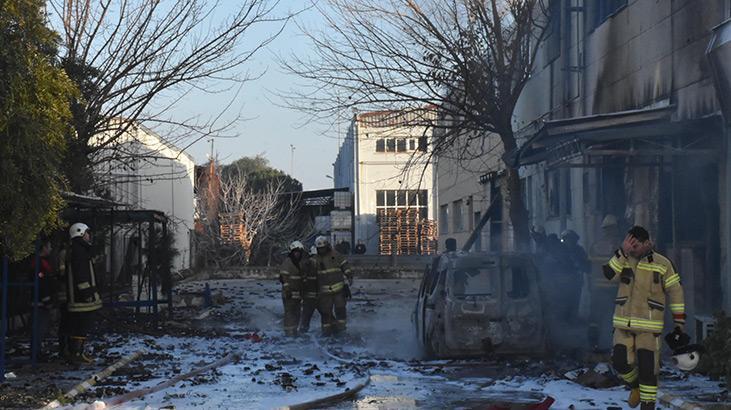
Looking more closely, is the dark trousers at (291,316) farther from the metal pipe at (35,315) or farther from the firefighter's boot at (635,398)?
the firefighter's boot at (635,398)

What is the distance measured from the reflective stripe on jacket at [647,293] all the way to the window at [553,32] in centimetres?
1069

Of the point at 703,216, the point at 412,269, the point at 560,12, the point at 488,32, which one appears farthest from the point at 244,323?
the point at 412,269

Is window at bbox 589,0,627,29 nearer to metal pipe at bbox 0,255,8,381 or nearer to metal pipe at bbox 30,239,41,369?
metal pipe at bbox 30,239,41,369

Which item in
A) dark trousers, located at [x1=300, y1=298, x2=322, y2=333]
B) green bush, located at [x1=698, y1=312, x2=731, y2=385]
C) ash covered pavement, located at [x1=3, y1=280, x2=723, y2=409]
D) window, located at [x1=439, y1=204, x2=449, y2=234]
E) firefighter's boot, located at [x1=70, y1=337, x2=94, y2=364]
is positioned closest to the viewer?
ash covered pavement, located at [x1=3, y1=280, x2=723, y2=409]

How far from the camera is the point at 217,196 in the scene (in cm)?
5831

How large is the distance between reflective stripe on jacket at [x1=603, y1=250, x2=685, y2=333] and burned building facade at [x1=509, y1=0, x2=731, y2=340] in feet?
11.7

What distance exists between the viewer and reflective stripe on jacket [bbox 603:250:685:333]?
8.67m

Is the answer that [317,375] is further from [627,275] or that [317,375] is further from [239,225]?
[239,225]

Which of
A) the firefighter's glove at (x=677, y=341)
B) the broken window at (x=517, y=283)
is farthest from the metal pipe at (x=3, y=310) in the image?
the firefighter's glove at (x=677, y=341)

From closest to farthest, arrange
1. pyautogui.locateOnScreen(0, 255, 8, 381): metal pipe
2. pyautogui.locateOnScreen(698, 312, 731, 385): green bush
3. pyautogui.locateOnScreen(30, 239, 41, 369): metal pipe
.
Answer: pyautogui.locateOnScreen(698, 312, 731, 385): green bush < pyautogui.locateOnScreen(0, 255, 8, 381): metal pipe < pyautogui.locateOnScreen(30, 239, 41, 369): metal pipe

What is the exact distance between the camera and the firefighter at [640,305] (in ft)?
28.4

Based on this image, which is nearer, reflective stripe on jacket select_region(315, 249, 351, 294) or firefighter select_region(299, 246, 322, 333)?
reflective stripe on jacket select_region(315, 249, 351, 294)

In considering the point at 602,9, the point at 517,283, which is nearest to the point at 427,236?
the point at 602,9

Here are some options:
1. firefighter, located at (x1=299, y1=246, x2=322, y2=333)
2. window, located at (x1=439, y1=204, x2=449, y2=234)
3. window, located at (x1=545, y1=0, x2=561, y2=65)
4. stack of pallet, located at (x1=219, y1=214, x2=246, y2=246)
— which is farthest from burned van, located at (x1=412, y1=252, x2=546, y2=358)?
stack of pallet, located at (x1=219, y1=214, x2=246, y2=246)
